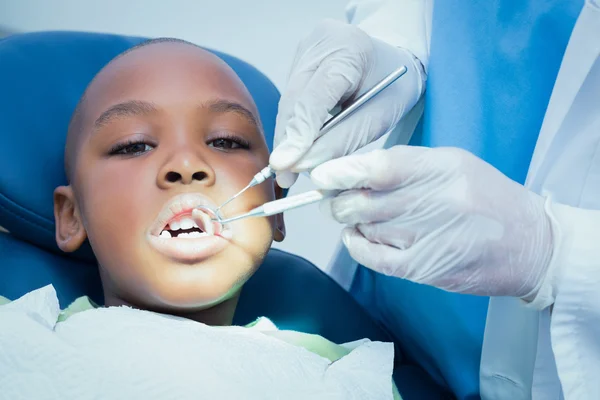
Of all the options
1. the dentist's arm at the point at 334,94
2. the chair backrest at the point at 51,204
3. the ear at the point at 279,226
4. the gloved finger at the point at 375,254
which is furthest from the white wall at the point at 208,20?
the gloved finger at the point at 375,254

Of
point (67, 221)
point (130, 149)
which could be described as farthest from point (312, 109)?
point (67, 221)

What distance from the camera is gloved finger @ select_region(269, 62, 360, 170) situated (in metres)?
0.97

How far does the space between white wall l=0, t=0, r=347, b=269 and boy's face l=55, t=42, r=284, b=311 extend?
0.91 m

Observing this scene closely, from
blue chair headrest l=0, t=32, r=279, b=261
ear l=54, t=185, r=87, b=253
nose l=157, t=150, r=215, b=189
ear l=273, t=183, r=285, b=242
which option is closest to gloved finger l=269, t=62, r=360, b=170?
nose l=157, t=150, r=215, b=189

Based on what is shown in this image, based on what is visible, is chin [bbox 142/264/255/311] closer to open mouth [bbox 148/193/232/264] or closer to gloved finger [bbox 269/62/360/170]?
open mouth [bbox 148/193/232/264]

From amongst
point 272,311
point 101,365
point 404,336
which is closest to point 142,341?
point 101,365

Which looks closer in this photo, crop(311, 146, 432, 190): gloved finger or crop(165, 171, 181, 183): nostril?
crop(311, 146, 432, 190): gloved finger

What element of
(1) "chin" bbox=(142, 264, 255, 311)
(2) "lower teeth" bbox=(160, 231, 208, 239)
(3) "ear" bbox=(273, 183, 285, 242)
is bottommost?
(3) "ear" bbox=(273, 183, 285, 242)

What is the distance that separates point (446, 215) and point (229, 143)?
0.51m

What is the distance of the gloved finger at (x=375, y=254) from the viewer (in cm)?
91

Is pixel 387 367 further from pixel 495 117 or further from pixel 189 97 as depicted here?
pixel 189 97

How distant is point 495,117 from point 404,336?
23.3 inches

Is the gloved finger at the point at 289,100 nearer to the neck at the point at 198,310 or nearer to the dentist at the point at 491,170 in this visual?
the dentist at the point at 491,170

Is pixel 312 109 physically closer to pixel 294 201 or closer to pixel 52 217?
pixel 294 201
